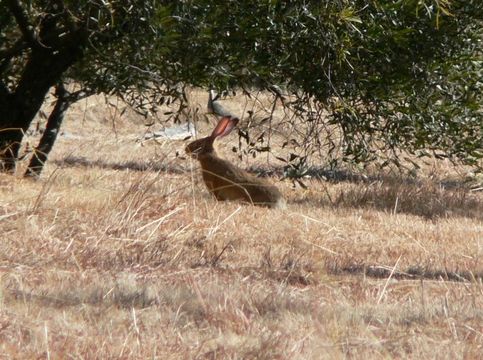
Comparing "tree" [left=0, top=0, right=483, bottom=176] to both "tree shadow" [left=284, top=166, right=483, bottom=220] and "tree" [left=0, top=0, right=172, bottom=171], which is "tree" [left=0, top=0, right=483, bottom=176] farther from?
"tree shadow" [left=284, top=166, right=483, bottom=220]

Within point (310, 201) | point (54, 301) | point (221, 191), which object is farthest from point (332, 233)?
point (54, 301)

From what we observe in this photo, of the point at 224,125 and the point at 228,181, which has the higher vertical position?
the point at 224,125

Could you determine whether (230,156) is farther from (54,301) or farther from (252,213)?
(54,301)

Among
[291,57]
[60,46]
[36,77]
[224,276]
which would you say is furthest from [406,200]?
[224,276]

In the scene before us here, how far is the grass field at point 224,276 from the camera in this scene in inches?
184

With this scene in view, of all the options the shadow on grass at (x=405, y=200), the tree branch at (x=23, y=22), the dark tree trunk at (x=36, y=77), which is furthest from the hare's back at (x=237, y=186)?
the tree branch at (x=23, y=22)

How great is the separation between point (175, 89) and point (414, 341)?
5119 mm

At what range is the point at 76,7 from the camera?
856 centimetres

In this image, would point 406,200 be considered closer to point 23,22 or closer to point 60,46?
point 60,46

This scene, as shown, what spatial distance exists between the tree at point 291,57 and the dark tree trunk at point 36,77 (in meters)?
0.01

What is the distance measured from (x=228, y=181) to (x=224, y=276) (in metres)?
3.41

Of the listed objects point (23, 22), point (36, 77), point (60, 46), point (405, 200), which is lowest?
point (405, 200)

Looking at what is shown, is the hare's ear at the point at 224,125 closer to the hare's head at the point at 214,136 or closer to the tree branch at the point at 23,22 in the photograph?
the hare's head at the point at 214,136

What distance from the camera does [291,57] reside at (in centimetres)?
937
